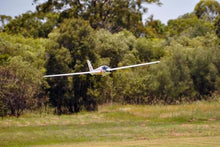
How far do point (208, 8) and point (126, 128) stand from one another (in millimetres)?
85166

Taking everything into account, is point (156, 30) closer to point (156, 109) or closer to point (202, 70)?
point (202, 70)

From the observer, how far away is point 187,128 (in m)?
24.5

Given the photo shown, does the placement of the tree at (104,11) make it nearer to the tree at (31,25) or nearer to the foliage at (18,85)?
the tree at (31,25)

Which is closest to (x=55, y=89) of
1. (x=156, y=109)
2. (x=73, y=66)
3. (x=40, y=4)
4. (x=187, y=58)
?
(x=73, y=66)

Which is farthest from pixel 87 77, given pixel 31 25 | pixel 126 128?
pixel 31 25

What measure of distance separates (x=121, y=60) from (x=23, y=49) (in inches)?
414

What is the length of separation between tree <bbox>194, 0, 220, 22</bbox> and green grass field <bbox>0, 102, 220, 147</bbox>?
74717 millimetres

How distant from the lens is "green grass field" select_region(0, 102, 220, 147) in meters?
20.3

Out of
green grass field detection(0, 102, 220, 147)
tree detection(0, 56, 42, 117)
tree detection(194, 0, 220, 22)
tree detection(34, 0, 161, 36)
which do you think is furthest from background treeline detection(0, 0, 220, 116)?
tree detection(194, 0, 220, 22)

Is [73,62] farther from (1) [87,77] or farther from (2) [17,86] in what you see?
(2) [17,86]

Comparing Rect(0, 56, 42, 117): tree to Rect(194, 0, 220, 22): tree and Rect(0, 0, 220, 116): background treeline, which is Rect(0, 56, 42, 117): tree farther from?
Rect(194, 0, 220, 22): tree

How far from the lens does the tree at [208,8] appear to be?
103 m

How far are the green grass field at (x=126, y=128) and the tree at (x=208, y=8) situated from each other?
74717mm

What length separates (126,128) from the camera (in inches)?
988
